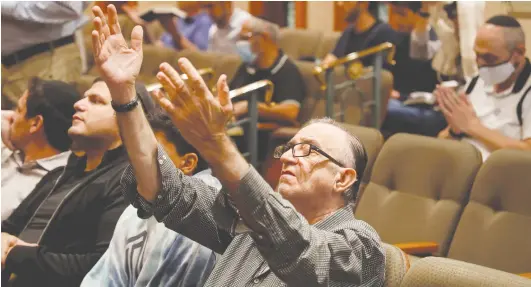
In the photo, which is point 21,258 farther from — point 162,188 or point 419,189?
point 419,189

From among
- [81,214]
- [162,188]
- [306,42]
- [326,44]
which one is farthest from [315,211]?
[306,42]

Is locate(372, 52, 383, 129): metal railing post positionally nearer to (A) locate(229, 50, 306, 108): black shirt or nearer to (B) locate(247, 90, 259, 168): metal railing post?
(A) locate(229, 50, 306, 108): black shirt

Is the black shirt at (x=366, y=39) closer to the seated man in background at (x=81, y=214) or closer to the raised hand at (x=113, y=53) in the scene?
the seated man in background at (x=81, y=214)

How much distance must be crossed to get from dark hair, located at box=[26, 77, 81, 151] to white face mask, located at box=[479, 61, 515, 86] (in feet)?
5.03

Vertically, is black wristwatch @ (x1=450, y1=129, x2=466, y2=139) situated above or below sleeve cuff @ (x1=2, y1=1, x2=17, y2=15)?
below

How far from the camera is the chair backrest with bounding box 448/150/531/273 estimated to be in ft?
8.73

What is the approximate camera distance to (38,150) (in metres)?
3.09

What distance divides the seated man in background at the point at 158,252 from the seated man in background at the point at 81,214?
0.17 metres

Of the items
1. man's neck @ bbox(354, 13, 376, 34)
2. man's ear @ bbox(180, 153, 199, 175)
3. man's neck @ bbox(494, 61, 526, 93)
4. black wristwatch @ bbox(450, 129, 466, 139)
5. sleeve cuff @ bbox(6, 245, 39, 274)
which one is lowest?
man's neck @ bbox(354, 13, 376, 34)

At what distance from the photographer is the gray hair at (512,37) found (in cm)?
332

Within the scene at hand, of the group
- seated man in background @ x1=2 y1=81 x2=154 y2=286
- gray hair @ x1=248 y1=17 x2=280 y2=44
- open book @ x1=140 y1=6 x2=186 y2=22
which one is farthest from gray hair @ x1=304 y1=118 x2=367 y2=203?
open book @ x1=140 y1=6 x2=186 y2=22

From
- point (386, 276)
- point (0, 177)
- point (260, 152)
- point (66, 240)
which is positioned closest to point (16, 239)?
point (66, 240)

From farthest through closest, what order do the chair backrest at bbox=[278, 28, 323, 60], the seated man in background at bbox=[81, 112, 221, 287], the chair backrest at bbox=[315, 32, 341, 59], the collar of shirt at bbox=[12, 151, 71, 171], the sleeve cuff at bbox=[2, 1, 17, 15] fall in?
the chair backrest at bbox=[278, 28, 323, 60] < the chair backrest at bbox=[315, 32, 341, 59] < the sleeve cuff at bbox=[2, 1, 17, 15] < the collar of shirt at bbox=[12, 151, 71, 171] < the seated man in background at bbox=[81, 112, 221, 287]

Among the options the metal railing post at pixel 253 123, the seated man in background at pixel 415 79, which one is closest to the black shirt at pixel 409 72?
the seated man in background at pixel 415 79
